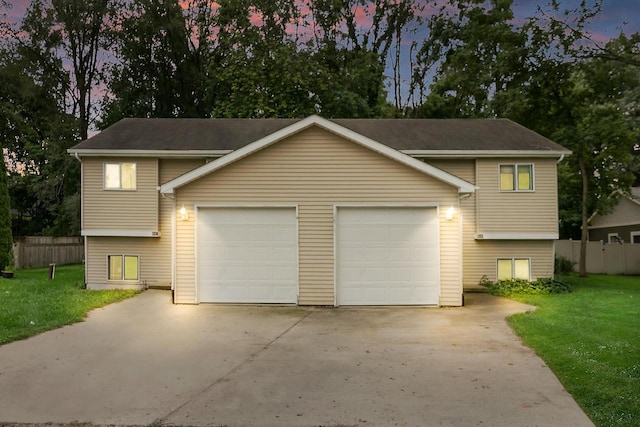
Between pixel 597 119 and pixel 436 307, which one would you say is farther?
pixel 597 119

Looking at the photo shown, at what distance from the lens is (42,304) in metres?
12.1

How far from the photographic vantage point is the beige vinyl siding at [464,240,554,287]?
54.5 ft

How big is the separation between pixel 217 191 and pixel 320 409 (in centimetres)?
824

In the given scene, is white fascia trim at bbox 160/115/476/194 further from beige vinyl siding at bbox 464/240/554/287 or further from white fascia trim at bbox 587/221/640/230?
white fascia trim at bbox 587/221/640/230

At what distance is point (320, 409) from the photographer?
5.71m

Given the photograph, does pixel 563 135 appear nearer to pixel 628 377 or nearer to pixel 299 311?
pixel 299 311

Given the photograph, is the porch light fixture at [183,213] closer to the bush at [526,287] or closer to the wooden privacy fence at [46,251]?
the bush at [526,287]

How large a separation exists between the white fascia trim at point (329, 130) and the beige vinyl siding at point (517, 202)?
4051mm

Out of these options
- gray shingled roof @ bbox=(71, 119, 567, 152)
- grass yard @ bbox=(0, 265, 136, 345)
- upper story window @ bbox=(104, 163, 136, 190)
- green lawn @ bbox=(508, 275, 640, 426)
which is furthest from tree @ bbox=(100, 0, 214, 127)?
green lawn @ bbox=(508, 275, 640, 426)

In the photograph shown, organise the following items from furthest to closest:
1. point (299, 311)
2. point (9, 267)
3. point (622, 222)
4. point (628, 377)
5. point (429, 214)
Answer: point (622, 222) → point (9, 267) → point (429, 214) → point (299, 311) → point (628, 377)

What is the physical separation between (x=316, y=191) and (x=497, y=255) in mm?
7047

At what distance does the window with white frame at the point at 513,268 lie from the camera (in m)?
16.7

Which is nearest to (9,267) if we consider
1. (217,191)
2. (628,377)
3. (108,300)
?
(108,300)

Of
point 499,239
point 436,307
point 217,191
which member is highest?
point 217,191
